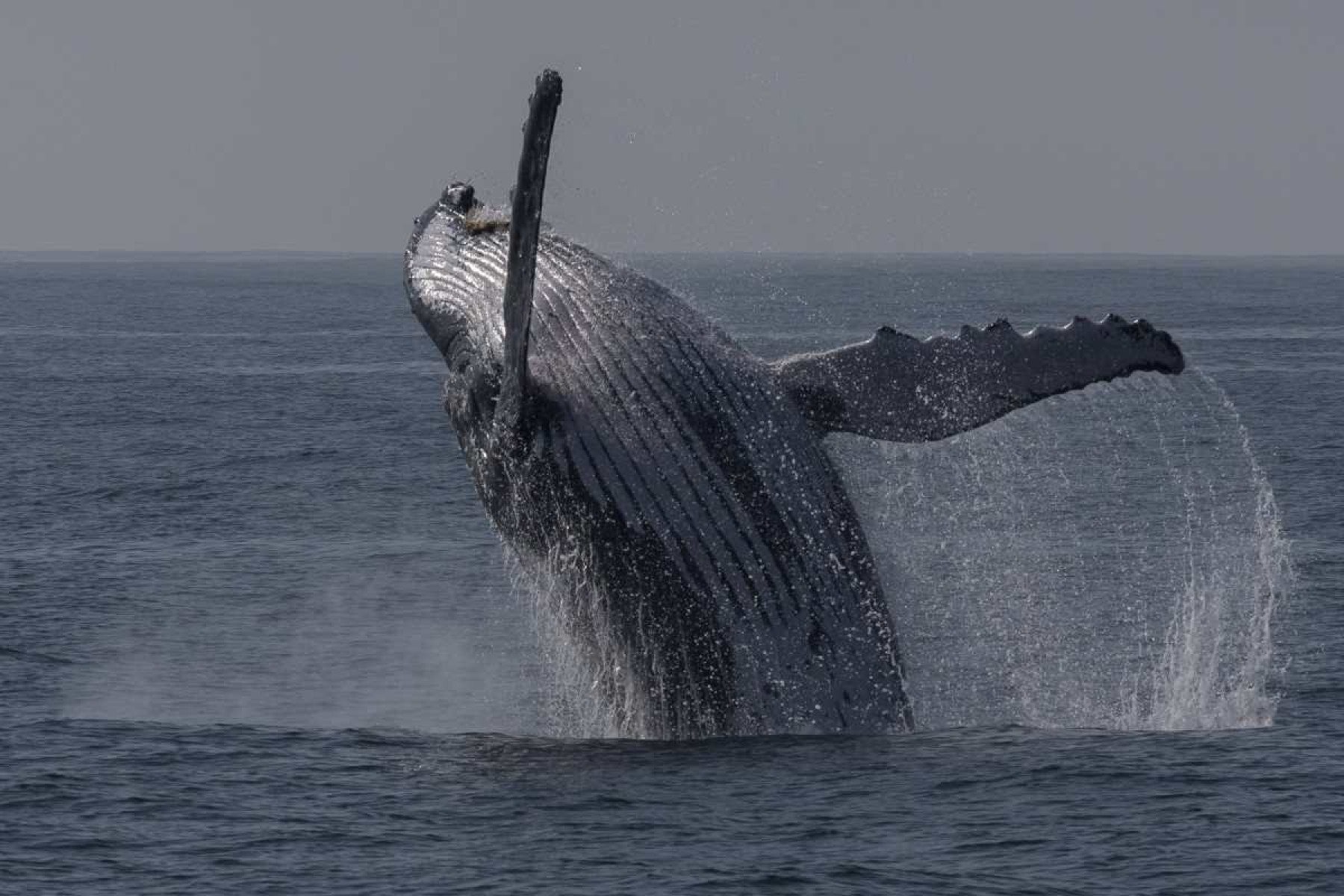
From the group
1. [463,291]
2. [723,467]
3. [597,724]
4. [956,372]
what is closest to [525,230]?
[723,467]

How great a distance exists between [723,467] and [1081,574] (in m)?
11.3

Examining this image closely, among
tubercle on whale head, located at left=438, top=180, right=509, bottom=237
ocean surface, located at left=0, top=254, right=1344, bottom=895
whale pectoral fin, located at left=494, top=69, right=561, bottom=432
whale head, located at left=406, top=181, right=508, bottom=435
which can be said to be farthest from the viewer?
tubercle on whale head, located at left=438, top=180, right=509, bottom=237

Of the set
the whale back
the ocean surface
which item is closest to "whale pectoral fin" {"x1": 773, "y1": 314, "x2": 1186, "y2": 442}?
the whale back

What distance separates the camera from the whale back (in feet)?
45.6

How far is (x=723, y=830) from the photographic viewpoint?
45.2ft

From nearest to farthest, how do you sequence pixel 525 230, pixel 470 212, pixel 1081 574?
1. pixel 525 230
2. pixel 470 212
3. pixel 1081 574

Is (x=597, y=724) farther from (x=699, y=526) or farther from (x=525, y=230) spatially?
(x=525, y=230)

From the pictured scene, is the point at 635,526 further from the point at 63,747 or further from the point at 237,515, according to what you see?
the point at 237,515

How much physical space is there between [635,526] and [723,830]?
6.31ft

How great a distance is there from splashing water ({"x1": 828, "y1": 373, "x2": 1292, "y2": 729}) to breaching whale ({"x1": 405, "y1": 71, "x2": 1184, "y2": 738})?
63 cm

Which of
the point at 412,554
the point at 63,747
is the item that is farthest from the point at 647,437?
the point at 412,554

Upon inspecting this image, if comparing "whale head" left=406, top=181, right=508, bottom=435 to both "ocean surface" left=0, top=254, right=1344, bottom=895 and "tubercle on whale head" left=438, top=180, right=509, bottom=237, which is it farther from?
"ocean surface" left=0, top=254, right=1344, bottom=895

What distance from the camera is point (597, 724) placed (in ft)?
50.8

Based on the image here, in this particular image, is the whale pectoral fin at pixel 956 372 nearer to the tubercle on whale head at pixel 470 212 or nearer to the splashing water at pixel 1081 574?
the splashing water at pixel 1081 574
